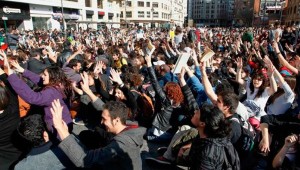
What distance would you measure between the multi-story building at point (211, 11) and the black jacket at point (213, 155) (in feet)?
492

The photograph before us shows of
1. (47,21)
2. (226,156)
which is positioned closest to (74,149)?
(226,156)

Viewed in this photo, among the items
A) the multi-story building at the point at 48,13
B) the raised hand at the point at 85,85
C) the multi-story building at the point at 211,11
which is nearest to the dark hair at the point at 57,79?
the raised hand at the point at 85,85

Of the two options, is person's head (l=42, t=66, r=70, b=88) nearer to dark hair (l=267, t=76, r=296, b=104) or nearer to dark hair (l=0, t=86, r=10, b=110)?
dark hair (l=0, t=86, r=10, b=110)

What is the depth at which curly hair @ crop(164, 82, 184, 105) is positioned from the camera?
415 cm

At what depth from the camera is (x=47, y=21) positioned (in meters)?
37.6

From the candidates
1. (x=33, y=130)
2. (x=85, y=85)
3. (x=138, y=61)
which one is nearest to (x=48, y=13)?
(x=138, y=61)

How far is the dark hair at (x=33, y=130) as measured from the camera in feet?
8.24

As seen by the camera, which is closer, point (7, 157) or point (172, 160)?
point (7, 157)

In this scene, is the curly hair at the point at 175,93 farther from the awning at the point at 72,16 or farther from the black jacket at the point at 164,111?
the awning at the point at 72,16

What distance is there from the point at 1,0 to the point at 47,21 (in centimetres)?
727

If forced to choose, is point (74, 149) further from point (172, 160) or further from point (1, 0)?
point (1, 0)

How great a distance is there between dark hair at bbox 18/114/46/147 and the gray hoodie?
495 millimetres

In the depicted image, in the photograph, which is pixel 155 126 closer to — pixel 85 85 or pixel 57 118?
pixel 85 85

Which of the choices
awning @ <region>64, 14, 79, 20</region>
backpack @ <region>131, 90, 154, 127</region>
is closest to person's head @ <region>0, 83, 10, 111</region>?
backpack @ <region>131, 90, 154, 127</region>
